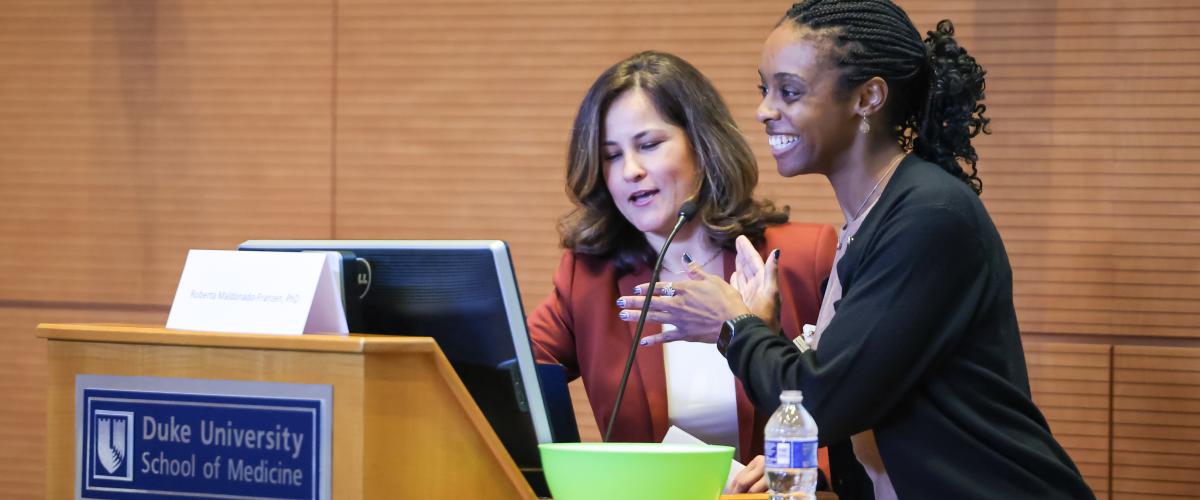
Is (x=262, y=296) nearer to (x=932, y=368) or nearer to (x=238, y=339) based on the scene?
(x=238, y=339)

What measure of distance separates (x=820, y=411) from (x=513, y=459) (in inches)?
16.1

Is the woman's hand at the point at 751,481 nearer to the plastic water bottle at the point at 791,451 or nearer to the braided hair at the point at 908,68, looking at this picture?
the plastic water bottle at the point at 791,451

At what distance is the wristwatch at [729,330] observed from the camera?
5.12 feet

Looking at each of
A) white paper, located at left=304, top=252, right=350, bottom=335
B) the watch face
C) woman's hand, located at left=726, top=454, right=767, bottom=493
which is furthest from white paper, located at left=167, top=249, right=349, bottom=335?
woman's hand, located at left=726, top=454, right=767, bottom=493

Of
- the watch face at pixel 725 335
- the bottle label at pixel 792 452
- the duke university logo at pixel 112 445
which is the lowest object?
the duke university logo at pixel 112 445

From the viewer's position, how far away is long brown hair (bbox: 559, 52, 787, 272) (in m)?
2.25

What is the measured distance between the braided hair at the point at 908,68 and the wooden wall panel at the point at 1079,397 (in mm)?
1300

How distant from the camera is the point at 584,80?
122 inches

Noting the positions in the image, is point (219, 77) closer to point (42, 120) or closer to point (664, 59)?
point (42, 120)

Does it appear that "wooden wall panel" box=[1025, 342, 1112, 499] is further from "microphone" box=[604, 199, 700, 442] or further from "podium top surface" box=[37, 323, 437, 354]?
"podium top surface" box=[37, 323, 437, 354]

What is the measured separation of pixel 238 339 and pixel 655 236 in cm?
104

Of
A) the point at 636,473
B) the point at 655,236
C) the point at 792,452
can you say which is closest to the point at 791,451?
the point at 792,452

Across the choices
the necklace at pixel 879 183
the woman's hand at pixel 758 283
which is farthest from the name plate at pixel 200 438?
the necklace at pixel 879 183

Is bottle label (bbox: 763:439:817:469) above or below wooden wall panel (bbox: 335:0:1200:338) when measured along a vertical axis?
below
